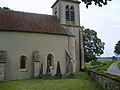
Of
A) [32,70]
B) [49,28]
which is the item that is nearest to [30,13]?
[49,28]

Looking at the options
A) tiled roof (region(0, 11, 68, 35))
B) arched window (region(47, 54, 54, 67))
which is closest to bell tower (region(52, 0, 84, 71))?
tiled roof (region(0, 11, 68, 35))

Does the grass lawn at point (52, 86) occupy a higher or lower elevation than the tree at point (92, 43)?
lower

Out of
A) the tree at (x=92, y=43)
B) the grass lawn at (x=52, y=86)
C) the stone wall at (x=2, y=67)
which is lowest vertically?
the grass lawn at (x=52, y=86)

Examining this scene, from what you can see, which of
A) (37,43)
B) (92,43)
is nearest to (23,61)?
(37,43)

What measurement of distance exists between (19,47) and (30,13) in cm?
707

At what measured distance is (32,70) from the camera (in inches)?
1035

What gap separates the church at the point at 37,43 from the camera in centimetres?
2503

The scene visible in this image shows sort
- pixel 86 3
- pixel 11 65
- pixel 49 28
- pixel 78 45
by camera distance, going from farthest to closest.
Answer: pixel 78 45 < pixel 49 28 < pixel 11 65 < pixel 86 3

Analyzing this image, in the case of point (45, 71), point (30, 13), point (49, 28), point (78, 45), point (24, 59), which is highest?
point (30, 13)

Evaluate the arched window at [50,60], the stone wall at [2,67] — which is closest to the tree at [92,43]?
the arched window at [50,60]

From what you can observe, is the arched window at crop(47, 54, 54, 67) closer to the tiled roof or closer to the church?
the church

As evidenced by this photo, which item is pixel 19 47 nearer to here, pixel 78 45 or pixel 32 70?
pixel 32 70

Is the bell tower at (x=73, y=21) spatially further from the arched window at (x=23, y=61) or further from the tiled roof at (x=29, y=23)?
the arched window at (x=23, y=61)

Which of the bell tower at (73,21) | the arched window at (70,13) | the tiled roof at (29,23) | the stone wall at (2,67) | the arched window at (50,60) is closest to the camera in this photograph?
the stone wall at (2,67)
